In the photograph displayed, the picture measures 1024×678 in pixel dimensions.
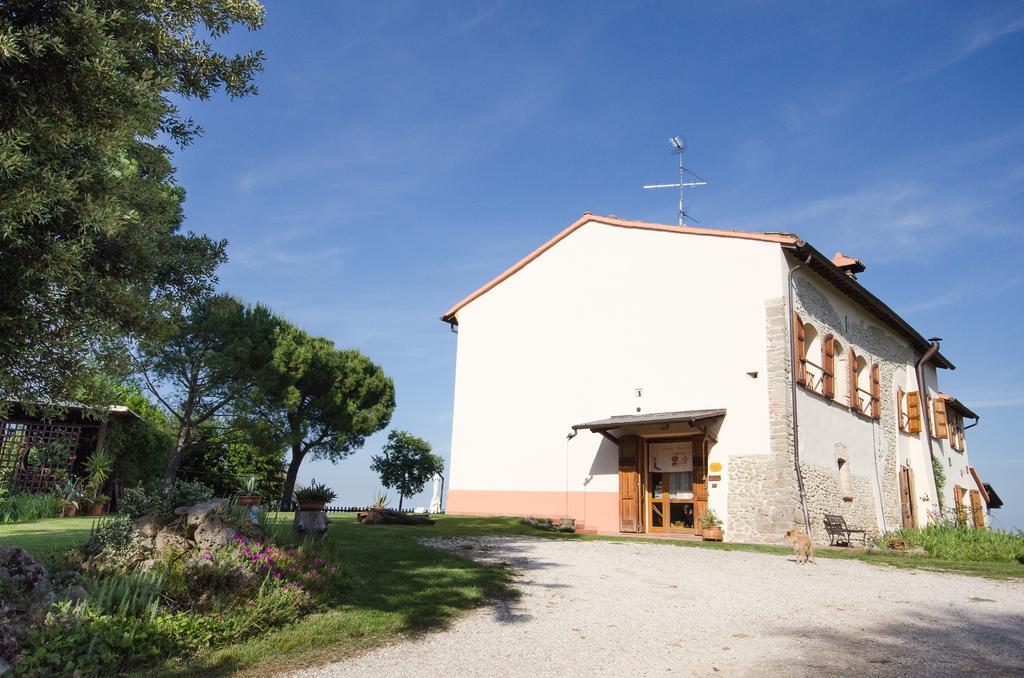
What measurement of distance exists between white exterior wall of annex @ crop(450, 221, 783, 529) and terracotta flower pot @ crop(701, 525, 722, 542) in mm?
552

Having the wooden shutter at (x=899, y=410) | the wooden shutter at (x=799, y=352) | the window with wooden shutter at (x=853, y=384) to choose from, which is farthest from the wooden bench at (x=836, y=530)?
the wooden shutter at (x=899, y=410)

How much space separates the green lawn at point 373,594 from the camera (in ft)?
16.4

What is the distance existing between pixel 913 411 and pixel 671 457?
35.4 feet

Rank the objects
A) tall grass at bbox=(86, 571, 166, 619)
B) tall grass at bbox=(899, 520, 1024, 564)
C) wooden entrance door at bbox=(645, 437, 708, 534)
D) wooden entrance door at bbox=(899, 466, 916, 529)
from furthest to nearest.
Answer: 1. wooden entrance door at bbox=(899, 466, 916, 529)
2. wooden entrance door at bbox=(645, 437, 708, 534)
3. tall grass at bbox=(899, 520, 1024, 564)
4. tall grass at bbox=(86, 571, 166, 619)

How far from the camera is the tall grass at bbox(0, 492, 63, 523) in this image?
1487 cm

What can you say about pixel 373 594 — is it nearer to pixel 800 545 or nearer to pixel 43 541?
pixel 43 541

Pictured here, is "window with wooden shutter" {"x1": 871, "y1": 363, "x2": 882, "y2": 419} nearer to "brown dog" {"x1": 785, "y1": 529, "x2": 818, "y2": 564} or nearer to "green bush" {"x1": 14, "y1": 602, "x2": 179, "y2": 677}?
"brown dog" {"x1": 785, "y1": 529, "x2": 818, "y2": 564}

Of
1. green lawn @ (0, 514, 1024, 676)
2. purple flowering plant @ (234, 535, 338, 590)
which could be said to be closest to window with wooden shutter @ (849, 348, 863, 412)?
green lawn @ (0, 514, 1024, 676)

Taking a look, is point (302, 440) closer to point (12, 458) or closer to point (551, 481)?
point (12, 458)

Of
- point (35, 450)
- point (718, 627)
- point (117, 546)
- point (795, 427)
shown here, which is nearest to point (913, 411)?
point (795, 427)

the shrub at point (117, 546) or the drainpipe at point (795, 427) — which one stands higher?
the drainpipe at point (795, 427)

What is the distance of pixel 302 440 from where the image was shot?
24.7 meters

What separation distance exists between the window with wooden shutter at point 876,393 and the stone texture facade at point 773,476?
6467mm

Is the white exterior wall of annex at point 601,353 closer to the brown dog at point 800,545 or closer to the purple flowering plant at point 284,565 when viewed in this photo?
the brown dog at point 800,545
